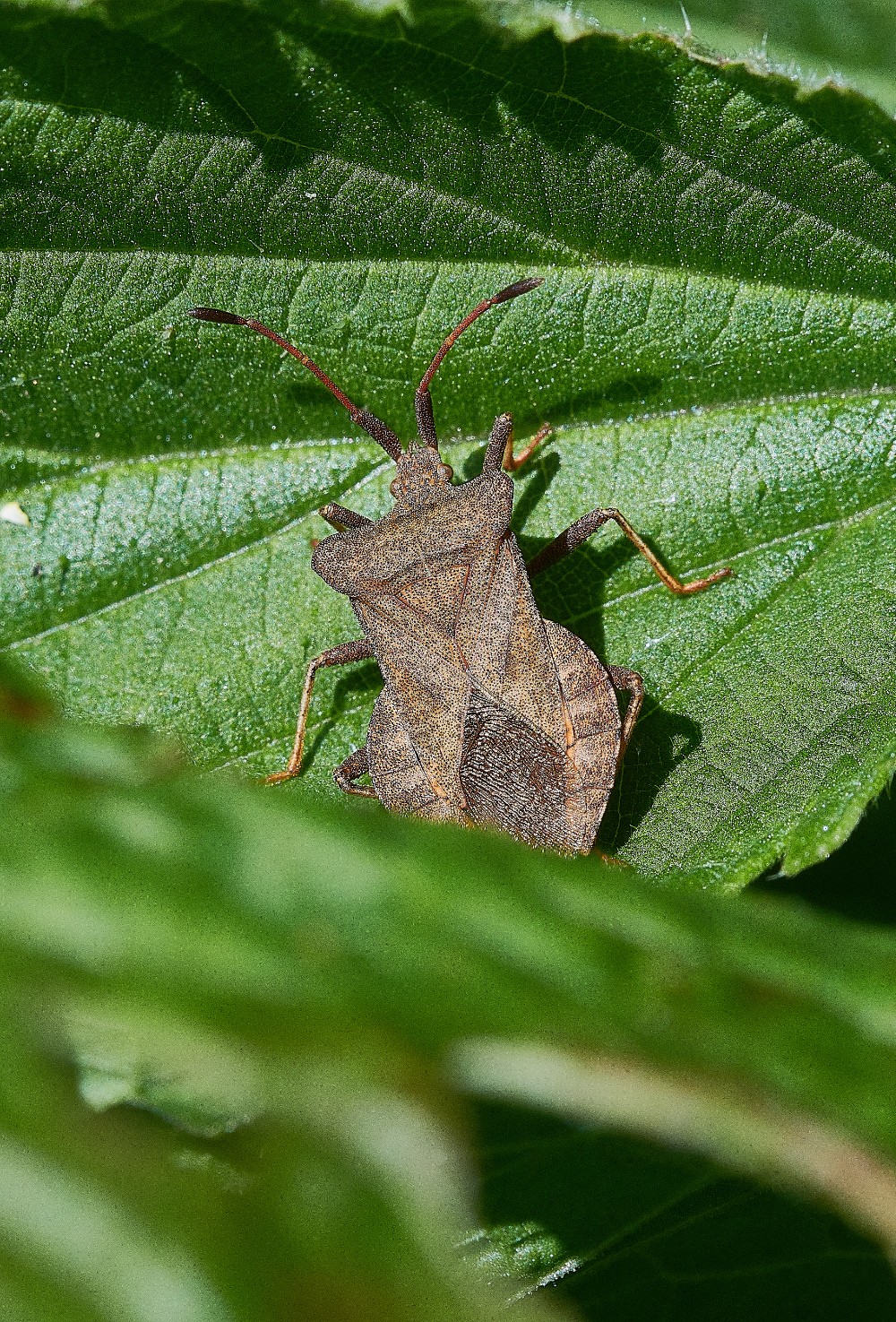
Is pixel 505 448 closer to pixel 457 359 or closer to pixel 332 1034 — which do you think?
pixel 457 359

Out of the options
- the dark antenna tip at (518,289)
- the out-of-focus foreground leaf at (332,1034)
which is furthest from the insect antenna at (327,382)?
the out-of-focus foreground leaf at (332,1034)

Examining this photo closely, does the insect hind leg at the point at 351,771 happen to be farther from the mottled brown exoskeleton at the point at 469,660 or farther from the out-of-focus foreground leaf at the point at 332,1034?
the out-of-focus foreground leaf at the point at 332,1034

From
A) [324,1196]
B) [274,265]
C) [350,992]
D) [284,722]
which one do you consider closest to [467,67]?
[274,265]

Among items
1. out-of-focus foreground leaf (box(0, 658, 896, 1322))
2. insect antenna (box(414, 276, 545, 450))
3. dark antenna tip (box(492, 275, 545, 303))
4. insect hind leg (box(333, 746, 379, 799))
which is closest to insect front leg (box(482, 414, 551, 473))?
insect antenna (box(414, 276, 545, 450))

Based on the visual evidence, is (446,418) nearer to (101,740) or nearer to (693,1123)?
(101,740)

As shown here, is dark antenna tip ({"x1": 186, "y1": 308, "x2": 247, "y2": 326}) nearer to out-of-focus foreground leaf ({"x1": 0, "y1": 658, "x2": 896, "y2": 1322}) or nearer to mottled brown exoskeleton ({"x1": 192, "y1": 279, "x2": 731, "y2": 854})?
mottled brown exoskeleton ({"x1": 192, "y1": 279, "x2": 731, "y2": 854})

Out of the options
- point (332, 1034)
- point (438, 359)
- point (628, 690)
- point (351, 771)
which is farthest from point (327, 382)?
point (332, 1034)

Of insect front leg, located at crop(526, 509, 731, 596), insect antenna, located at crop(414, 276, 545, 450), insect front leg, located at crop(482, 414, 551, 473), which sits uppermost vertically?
insect antenna, located at crop(414, 276, 545, 450)
